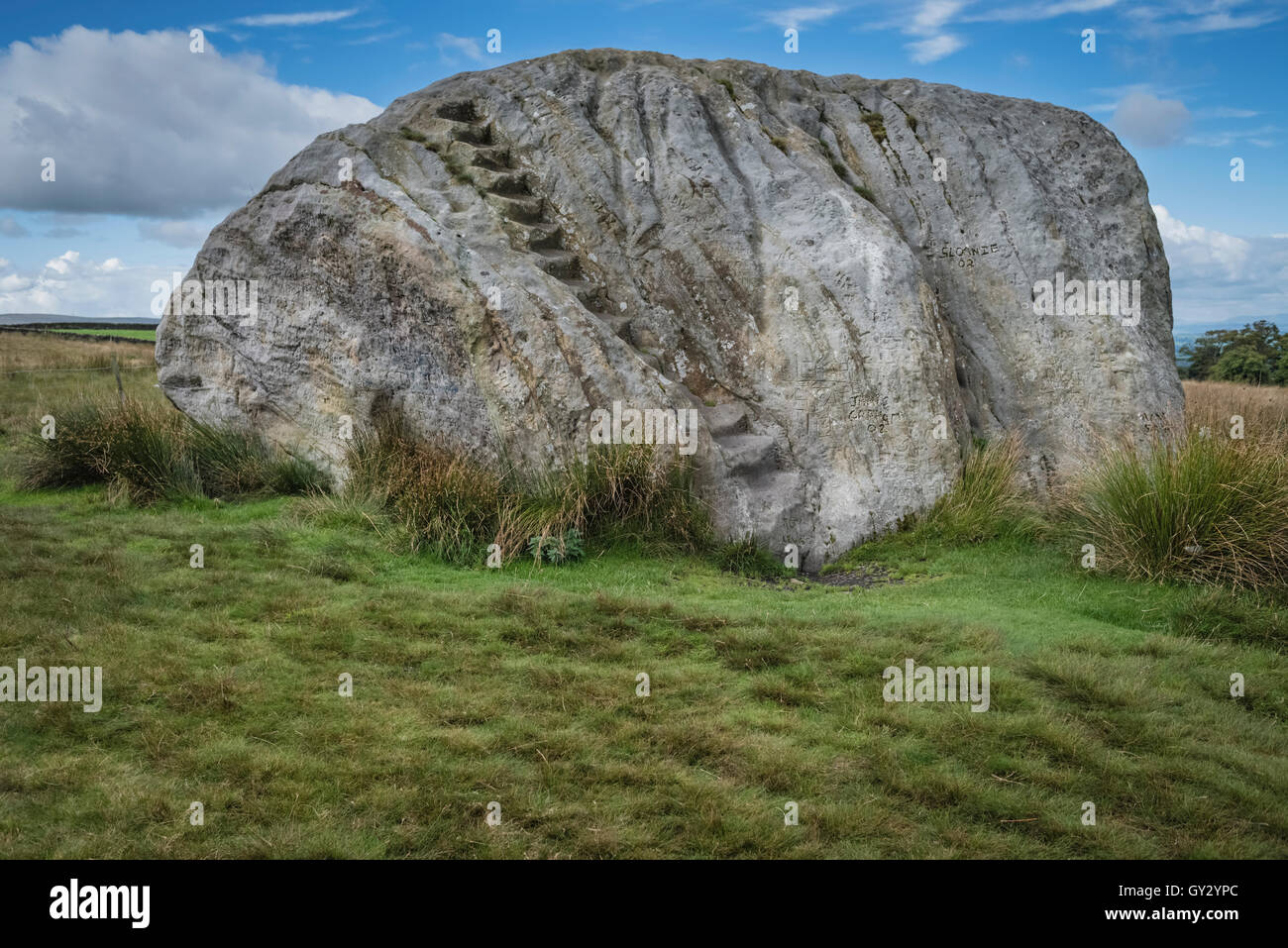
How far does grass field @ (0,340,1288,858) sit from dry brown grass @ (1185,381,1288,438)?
225 centimetres

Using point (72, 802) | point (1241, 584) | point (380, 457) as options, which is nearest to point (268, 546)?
point (380, 457)

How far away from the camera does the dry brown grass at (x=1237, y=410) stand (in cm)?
927

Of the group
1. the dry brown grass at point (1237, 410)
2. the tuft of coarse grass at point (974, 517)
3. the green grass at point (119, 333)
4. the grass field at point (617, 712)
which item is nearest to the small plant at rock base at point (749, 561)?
the grass field at point (617, 712)

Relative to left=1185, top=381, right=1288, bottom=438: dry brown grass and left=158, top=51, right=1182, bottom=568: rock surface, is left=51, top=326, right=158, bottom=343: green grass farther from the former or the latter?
left=1185, top=381, right=1288, bottom=438: dry brown grass

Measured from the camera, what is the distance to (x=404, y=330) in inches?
399

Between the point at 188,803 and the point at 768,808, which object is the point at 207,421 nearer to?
the point at 188,803

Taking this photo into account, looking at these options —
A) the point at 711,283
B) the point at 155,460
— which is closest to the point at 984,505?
the point at 711,283

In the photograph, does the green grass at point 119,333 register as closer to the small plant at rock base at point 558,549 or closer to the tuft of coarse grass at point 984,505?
the small plant at rock base at point 558,549

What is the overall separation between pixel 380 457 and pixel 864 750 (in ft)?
20.8

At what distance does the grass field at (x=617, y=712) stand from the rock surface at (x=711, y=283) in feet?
5.64

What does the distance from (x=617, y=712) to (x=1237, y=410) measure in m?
11.4

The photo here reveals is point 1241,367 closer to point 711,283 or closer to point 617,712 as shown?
point 711,283

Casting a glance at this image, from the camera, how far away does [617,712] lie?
18.9 feet

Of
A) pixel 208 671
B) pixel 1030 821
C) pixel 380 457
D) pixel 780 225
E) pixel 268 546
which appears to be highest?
pixel 780 225
